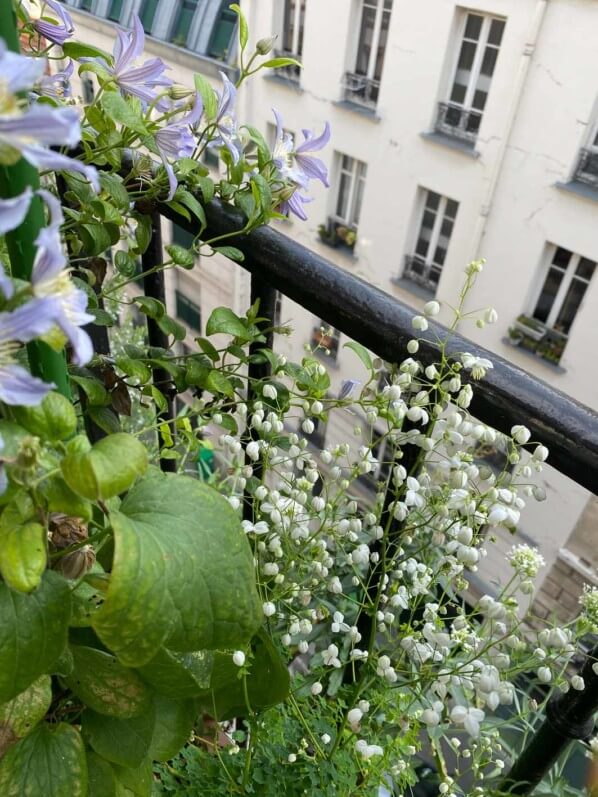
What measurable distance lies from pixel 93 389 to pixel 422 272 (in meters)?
4.86

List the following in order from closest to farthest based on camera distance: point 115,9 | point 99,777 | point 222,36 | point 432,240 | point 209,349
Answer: point 99,777, point 209,349, point 115,9, point 222,36, point 432,240

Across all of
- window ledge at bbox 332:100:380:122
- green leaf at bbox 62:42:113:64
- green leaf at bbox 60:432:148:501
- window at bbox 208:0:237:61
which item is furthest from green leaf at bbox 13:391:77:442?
window ledge at bbox 332:100:380:122

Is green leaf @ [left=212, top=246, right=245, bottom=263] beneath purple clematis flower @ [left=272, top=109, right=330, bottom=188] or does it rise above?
beneath

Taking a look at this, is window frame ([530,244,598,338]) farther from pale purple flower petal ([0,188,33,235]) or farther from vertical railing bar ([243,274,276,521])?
pale purple flower petal ([0,188,33,235])

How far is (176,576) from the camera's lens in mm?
402

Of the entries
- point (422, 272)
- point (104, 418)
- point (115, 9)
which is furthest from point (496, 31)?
point (104, 418)

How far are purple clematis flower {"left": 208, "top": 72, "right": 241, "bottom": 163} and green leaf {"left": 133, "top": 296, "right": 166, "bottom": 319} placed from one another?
190 mm

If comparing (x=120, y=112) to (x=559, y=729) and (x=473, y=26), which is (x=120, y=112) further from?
(x=473, y=26)

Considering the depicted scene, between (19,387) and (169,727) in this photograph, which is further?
(169,727)

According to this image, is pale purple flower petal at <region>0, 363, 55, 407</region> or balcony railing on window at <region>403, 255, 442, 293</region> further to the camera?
balcony railing on window at <region>403, 255, 442, 293</region>

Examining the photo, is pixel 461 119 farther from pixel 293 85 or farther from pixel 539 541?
pixel 539 541

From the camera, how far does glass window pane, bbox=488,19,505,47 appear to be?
13.7 ft

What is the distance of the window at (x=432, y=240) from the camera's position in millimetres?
4922

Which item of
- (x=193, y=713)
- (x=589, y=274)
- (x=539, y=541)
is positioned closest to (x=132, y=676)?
(x=193, y=713)
